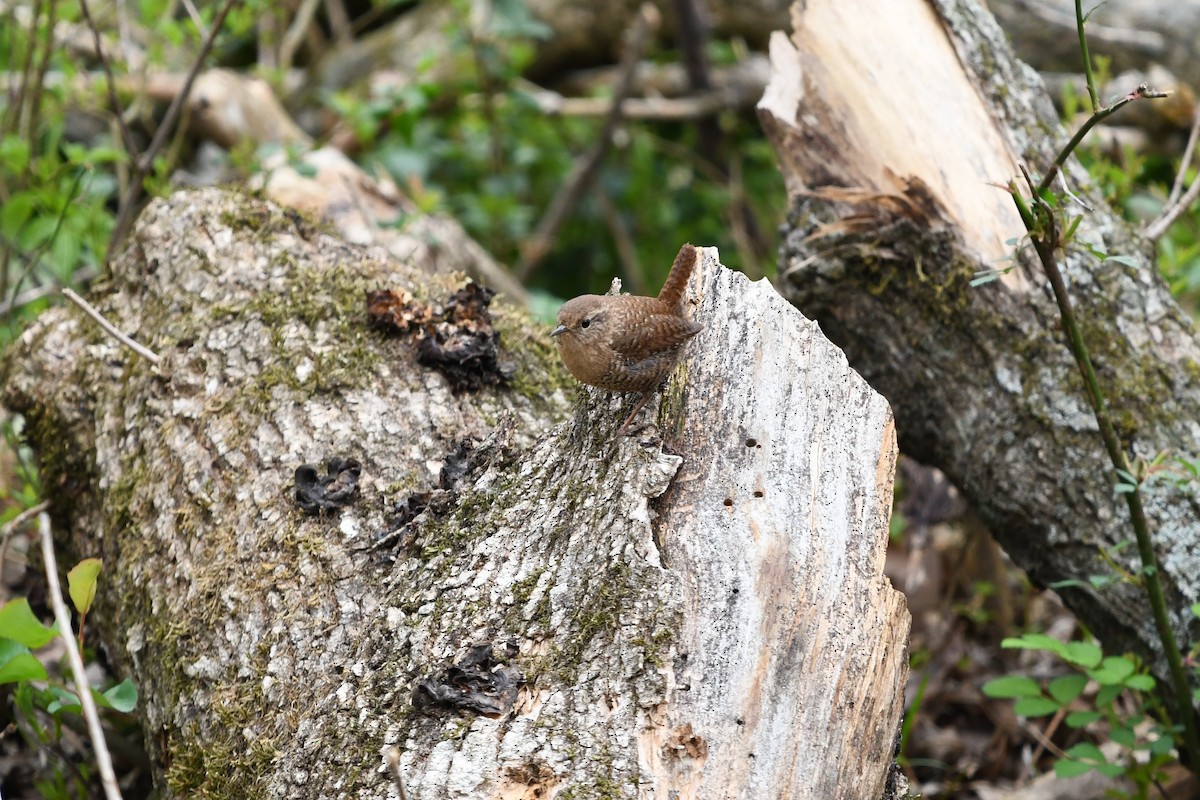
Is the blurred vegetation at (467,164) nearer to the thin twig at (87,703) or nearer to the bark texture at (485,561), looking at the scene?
the bark texture at (485,561)

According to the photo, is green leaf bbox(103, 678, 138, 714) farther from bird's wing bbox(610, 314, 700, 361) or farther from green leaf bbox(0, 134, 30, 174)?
green leaf bbox(0, 134, 30, 174)

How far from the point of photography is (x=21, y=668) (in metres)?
2.21

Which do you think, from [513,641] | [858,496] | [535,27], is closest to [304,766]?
[513,641]

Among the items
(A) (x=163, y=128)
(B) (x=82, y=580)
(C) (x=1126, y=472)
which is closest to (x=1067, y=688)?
(C) (x=1126, y=472)

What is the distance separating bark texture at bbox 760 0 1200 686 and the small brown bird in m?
0.86

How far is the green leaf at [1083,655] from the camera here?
8.98 ft

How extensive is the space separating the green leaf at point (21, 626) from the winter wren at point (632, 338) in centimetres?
126

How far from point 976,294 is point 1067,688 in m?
1.12

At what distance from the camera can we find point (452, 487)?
244cm

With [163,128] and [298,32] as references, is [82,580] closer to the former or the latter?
[163,128]

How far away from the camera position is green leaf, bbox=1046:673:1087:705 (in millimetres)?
2848

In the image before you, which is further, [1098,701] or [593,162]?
[593,162]

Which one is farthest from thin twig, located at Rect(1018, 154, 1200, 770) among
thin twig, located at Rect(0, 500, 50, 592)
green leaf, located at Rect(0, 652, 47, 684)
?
thin twig, located at Rect(0, 500, 50, 592)

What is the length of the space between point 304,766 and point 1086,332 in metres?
2.36
